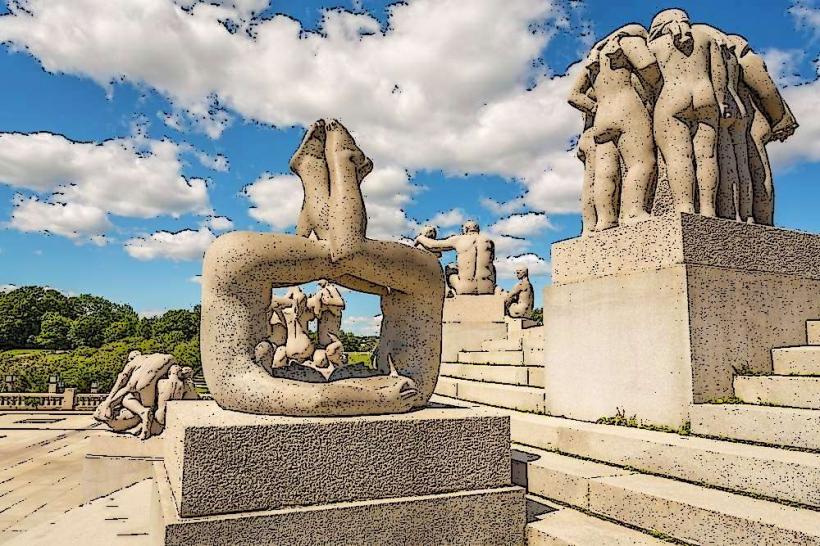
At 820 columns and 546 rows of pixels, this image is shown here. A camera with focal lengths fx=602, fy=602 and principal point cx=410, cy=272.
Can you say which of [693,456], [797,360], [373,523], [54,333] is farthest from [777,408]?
[54,333]

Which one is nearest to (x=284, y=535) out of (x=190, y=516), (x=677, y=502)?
(x=190, y=516)

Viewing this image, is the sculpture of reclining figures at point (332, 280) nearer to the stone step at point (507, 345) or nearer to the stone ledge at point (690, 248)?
the stone ledge at point (690, 248)

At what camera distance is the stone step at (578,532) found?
10.9 ft

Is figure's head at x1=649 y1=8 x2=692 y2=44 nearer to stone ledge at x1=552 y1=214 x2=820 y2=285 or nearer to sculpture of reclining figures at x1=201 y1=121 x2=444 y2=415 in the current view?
stone ledge at x1=552 y1=214 x2=820 y2=285

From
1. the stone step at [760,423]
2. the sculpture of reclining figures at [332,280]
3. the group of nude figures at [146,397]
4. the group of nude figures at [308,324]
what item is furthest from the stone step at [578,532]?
the group of nude figures at [308,324]

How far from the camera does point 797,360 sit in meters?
4.85

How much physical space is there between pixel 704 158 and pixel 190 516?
5174 mm

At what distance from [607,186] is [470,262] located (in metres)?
7.14

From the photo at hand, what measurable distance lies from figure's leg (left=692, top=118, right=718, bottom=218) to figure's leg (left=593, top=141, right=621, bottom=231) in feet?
2.47

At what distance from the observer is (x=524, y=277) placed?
14695 mm

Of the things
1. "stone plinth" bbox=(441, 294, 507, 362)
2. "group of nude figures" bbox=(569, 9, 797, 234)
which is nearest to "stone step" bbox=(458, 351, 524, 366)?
"stone plinth" bbox=(441, 294, 507, 362)

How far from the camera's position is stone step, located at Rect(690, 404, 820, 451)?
3.71m

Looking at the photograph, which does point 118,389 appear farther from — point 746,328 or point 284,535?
point 746,328

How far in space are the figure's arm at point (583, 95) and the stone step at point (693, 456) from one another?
3.51 meters
